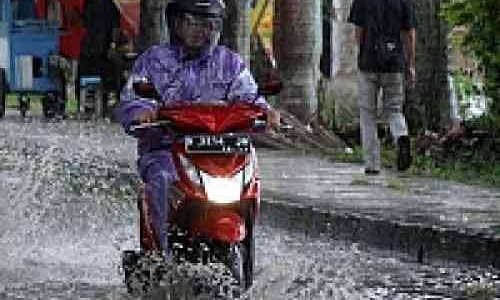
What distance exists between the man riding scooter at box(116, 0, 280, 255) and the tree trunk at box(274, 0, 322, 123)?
34.8 feet

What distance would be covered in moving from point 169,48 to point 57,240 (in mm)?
2935

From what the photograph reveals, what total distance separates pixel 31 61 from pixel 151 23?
3235mm

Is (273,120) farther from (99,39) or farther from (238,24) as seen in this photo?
(99,39)

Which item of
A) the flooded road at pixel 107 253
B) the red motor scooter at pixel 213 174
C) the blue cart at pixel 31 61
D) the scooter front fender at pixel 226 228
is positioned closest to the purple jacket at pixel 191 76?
the red motor scooter at pixel 213 174

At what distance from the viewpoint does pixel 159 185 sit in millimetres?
7645

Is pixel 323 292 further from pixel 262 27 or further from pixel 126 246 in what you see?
pixel 262 27

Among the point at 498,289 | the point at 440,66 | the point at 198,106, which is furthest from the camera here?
the point at 440,66

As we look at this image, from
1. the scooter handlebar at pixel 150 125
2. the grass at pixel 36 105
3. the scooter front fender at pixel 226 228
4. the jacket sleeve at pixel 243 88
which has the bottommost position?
the grass at pixel 36 105

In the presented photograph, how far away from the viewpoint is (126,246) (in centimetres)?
1033

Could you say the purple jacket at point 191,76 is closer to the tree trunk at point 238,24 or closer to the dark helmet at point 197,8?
the dark helmet at point 197,8

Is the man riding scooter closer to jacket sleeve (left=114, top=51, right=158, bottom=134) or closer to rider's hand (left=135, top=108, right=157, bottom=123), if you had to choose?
jacket sleeve (left=114, top=51, right=158, bottom=134)

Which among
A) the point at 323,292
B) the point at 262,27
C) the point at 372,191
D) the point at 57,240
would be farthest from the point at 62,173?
the point at 262,27

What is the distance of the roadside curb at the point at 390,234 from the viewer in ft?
33.4

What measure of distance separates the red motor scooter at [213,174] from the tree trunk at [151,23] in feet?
46.4
